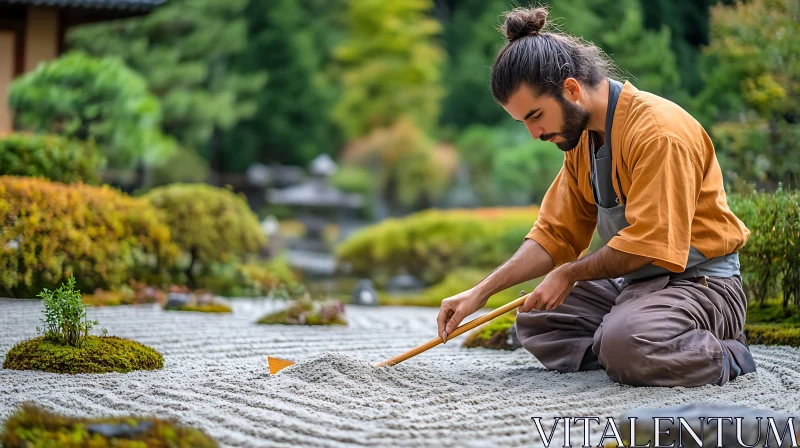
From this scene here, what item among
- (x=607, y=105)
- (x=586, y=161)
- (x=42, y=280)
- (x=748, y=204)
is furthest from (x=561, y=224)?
(x=42, y=280)

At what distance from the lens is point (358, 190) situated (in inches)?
692

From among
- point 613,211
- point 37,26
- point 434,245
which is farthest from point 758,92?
point 37,26

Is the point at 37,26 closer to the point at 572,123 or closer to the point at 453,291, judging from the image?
the point at 453,291

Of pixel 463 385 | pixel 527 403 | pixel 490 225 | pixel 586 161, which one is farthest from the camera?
pixel 490 225

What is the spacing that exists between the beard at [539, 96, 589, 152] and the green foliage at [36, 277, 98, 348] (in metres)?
1.87

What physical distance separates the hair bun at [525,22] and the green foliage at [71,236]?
2737mm

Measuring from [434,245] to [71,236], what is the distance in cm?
616

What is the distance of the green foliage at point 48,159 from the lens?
5953 mm

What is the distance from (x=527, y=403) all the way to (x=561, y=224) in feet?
3.04

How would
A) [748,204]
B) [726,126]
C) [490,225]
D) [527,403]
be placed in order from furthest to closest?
1. [490,225]
2. [726,126]
3. [748,204]
4. [527,403]

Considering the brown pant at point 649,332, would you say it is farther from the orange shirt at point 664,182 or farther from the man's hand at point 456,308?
the man's hand at point 456,308

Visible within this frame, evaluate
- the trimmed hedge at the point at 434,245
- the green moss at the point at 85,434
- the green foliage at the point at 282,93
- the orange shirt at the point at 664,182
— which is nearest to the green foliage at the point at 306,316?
the orange shirt at the point at 664,182

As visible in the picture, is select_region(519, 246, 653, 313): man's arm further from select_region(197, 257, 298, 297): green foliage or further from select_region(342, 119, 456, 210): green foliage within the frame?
select_region(342, 119, 456, 210): green foliage

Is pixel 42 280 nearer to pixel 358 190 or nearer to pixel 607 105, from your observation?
pixel 607 105
